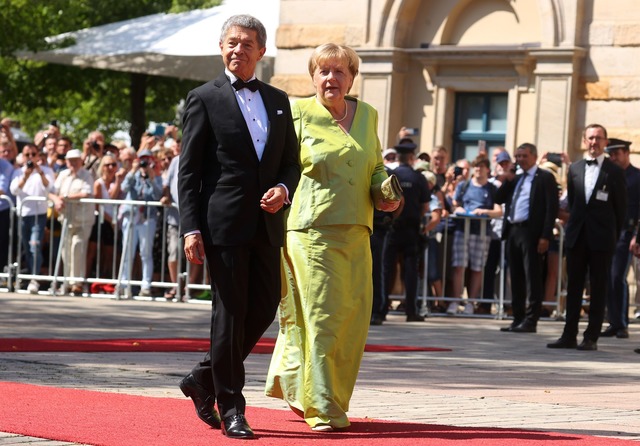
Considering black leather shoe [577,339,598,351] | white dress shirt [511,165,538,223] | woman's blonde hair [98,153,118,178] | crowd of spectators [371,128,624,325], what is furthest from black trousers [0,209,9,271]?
black leather shoe [577,339,598,351]

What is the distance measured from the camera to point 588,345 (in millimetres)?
13312

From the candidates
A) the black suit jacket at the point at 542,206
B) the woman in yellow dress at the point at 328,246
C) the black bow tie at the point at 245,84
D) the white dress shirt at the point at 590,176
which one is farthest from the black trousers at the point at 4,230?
the black bow tie at the point at 245,84

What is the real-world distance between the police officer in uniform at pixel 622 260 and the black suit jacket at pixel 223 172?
328 inches

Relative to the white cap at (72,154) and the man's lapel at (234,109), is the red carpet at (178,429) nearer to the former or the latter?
the man's lapel at (234,109)

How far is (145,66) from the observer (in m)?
21.8

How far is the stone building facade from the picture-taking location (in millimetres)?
18688

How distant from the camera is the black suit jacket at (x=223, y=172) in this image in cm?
706

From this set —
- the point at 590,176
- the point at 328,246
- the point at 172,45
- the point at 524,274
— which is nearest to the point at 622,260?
the point at 524,274

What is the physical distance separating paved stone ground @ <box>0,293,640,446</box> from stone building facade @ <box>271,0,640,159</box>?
4.27 m

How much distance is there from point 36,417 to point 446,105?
1390cm

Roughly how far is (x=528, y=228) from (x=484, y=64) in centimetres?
546

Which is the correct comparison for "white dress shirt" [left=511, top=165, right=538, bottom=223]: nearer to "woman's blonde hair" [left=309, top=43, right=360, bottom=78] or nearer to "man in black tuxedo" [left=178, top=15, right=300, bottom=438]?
"woman's blonde hair" [left=309, top=43, right=360, bottom=78]

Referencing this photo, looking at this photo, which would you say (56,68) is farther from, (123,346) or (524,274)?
(123,346)

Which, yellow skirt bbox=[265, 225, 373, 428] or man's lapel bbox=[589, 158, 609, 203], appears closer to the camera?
yellow skirt bbox=[265, 225, 373, 428]
